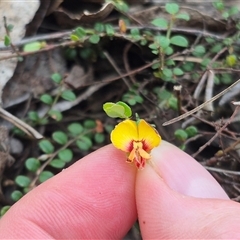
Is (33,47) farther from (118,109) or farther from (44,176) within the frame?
(118,109)

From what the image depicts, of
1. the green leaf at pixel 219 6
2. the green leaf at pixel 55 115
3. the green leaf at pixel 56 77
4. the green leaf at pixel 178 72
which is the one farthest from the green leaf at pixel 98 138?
the green leaf at pixel 219 6

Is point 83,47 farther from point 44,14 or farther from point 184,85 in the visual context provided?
point 184,85

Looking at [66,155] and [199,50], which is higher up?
[199,50]

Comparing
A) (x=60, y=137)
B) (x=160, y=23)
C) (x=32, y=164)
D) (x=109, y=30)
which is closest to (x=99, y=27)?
(x=109, y=30)

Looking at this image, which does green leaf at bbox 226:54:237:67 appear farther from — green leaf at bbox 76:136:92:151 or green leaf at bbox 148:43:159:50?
green leaf at bbox 76:136:92:151

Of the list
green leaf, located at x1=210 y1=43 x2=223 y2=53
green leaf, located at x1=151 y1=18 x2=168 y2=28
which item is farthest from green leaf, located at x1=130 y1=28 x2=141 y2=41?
green leaf, located at x1=210 y1=43 x2=223 y2=53

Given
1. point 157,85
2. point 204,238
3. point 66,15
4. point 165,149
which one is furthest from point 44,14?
point 204,238

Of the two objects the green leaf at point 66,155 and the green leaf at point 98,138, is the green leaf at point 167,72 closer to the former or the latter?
the green leaf at point 98,138
